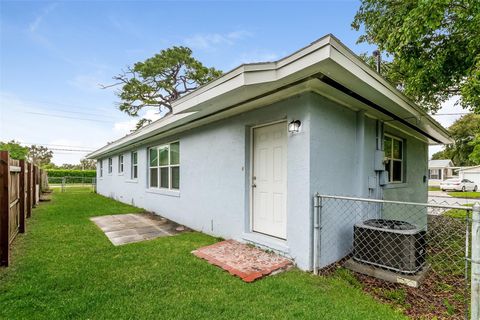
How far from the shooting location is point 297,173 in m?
3.61

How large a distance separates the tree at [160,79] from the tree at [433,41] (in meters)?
15.1

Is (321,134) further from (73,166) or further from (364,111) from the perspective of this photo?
(73,166)

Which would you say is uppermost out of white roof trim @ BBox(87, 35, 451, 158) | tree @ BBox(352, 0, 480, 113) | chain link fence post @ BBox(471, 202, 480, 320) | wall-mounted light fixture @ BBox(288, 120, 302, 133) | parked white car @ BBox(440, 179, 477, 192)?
tree @ BBox(352, 0, 480, 113)

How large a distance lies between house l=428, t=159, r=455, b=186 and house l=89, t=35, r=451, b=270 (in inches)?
1343

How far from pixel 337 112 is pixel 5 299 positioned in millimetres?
4816

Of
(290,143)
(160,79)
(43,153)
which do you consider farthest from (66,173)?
(290,143)

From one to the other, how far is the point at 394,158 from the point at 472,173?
3209 centimetres

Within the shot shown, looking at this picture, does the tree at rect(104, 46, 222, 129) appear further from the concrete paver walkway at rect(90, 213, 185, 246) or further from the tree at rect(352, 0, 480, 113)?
the tree at rect(352, 0, 480, 113)

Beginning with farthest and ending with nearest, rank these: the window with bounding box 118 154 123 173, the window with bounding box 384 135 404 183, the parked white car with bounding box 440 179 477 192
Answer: the parked white car with bounding box 440 179 477 192, the window with bounding box 118 154 123 173, the window with bounding box 384 135 404 183

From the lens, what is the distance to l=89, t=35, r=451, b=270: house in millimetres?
3248

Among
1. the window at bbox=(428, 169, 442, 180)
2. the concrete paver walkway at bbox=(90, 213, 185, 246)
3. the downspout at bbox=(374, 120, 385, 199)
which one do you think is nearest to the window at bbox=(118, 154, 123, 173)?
the concrete paver walkway at bbox=(90, 213, 185, 246)

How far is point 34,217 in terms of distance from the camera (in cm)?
721

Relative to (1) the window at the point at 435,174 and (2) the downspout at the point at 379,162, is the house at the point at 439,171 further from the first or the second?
(2) the downspout at the point at 379,162

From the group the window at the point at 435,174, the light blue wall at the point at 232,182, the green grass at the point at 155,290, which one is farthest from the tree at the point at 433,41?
the window at the point at 435,174
